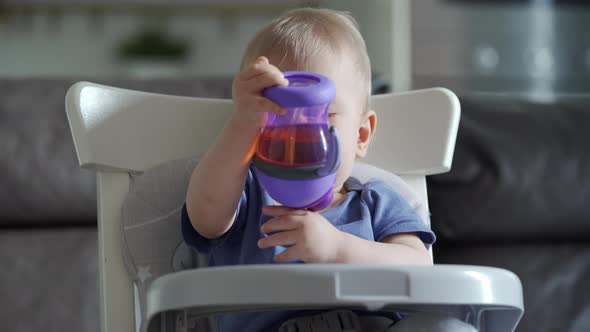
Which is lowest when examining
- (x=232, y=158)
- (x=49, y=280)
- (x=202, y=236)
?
(x=49, y=280)

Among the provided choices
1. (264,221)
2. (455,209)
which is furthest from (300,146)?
(455,209)

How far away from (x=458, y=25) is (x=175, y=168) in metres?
1.29

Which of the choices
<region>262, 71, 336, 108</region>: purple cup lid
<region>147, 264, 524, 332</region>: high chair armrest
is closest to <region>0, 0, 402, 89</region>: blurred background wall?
<region>262, 71, 336, 108</region>: purple cup lid

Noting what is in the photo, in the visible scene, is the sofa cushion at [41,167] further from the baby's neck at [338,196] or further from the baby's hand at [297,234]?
the baby's hand at [297,234]

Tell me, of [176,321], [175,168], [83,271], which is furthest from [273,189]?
[83,271]

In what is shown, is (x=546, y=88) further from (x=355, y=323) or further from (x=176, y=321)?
(x=176, y=321)

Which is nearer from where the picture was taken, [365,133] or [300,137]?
[300,137]

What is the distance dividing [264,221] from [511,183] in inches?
32.6

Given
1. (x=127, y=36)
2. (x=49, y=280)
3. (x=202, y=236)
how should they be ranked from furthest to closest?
(x=127, y=36), (x=49, y=280), (x=202, y=236)

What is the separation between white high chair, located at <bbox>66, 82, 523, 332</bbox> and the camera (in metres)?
0.67

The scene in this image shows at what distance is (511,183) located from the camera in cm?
165

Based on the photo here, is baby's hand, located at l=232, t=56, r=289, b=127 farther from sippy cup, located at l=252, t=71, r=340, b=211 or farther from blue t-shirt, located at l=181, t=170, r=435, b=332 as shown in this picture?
blue t-shirt, located at l=181, t=170, r=435, b=332

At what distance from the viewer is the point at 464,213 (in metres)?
1.64

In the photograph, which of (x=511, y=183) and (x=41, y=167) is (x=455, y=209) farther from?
(x=41, y=167)
